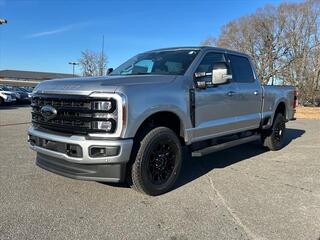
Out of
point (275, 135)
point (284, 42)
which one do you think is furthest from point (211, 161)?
point (284, 42)

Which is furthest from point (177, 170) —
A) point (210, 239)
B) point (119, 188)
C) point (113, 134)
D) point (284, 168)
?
point (284, 168)

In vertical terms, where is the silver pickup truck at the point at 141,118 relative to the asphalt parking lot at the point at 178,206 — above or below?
above

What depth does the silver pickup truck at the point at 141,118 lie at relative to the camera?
4.66 m

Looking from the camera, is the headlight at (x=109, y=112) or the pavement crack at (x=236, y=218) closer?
the pavement crack at (x=236, y=218)

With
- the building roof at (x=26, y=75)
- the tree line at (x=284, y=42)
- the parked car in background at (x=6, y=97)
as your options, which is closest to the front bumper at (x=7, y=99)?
the parked car in background at (x=6, y=97)

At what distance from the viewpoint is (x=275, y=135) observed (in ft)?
29.1

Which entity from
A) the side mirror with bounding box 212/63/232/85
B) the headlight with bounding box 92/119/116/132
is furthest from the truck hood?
the side mirror with bounding box 212/63/232/85

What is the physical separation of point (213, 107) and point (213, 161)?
1.76m

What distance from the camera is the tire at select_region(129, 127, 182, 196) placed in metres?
4.95

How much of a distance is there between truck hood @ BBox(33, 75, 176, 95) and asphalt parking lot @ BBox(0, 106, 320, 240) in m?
1.40

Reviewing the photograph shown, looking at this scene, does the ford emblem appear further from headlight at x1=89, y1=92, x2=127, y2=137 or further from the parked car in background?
the parked car in background

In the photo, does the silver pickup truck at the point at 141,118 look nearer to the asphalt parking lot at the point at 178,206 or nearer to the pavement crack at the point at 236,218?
the asphalt parking lot at the point at 178,206

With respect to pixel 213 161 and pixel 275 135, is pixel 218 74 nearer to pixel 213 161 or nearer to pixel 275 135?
pixel 213 161

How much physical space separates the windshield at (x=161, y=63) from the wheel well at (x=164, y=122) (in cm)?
72
